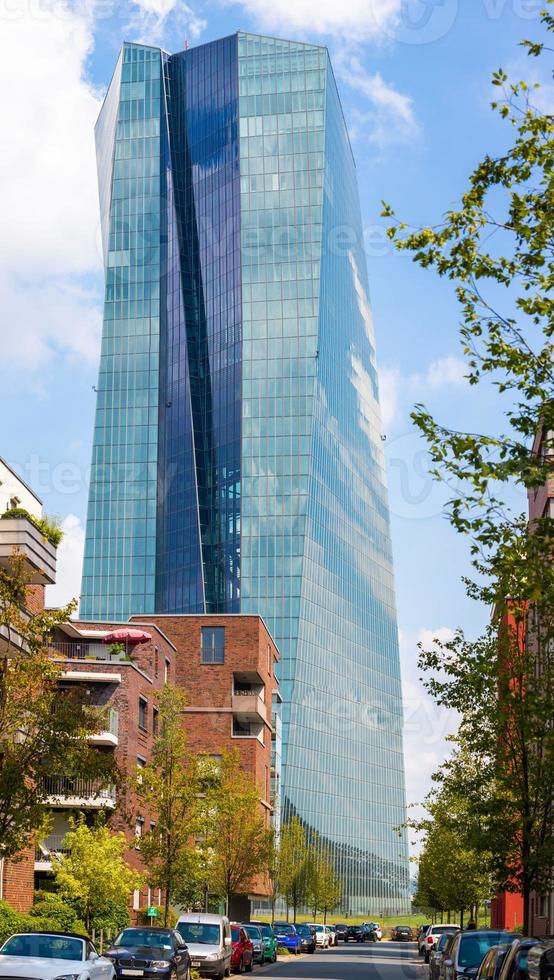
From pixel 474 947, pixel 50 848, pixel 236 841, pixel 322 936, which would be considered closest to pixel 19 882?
pixel 474 947

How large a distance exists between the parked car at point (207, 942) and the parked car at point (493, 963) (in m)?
19.3

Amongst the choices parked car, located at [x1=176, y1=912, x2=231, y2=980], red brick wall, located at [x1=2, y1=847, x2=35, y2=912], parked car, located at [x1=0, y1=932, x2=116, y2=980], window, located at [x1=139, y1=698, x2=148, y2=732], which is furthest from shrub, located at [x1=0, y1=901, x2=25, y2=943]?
window, located at [x1=139, y1=698, x2=148, y2=732]

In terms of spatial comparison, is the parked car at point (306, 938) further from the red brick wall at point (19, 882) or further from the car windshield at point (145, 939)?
the car windshield at point (145, 939)

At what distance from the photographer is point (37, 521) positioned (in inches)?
1428

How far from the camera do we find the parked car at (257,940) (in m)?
53.5

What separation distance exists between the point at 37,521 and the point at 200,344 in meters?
126

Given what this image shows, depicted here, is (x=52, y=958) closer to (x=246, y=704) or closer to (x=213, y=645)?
(x=246, y=704)

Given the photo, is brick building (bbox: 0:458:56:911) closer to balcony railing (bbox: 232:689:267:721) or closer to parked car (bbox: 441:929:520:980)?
parked car (bbox: 441:929:520:980)

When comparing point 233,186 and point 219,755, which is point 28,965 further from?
point 233,186

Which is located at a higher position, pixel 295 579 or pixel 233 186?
pixel 233 186

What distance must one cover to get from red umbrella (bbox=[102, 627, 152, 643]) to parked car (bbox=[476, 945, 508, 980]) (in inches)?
1785

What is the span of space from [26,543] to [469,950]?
15384 millimetres

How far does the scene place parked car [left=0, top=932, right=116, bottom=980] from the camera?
19.8 meters

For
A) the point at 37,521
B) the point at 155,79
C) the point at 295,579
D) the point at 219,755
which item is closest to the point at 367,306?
the point at 155,79
